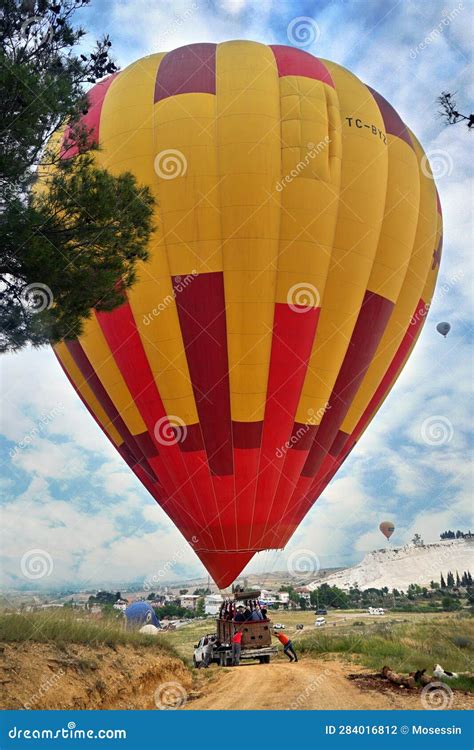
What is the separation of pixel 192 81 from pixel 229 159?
2.09 meters

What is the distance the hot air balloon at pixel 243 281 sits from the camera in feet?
43.1

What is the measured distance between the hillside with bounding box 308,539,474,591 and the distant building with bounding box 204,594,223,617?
92.5 feet

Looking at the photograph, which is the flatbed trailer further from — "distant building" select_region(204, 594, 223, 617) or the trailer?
"distant building" select_region(204, 594, 223, 617)

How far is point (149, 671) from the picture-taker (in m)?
9.34

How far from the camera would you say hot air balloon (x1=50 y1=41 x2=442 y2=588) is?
43.1 feet

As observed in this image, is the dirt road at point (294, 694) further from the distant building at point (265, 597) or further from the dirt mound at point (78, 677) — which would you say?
the distant building at point (265, 597)

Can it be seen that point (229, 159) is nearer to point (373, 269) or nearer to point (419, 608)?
point (373, 269)

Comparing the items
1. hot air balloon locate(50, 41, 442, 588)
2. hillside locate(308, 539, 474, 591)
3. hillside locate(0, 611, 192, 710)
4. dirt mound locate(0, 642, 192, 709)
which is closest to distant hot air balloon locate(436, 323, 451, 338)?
hot air balloon locate(50, 41, 442, 588)

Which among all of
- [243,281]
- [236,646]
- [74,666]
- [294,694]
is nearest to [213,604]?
[236,646]

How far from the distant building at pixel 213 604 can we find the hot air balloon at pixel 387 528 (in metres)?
14.4

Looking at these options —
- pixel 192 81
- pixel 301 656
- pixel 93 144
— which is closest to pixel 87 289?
pixel 93 144

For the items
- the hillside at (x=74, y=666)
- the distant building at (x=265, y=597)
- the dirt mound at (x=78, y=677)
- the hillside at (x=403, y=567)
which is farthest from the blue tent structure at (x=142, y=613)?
the hillside at (x=403, y=567)

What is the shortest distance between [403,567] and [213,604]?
41.1m

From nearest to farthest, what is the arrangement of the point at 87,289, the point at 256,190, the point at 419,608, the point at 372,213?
1. the point at 87,289
2. the point at 256,190
3. the point at 372,213
4. the point at 419,608
